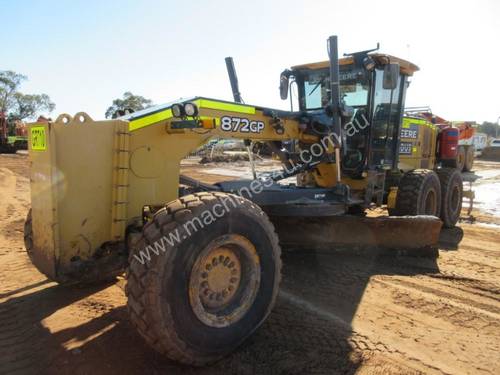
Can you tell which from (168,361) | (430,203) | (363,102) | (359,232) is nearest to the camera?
(168,361)

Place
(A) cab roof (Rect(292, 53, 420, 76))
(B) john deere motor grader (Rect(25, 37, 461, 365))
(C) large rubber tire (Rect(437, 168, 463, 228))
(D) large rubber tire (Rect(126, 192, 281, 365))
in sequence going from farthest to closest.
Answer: (C) large rubber tire (Rect(437, 168, 463, 228)), (A) cab roof (Rect(292, 53, 420, 76)), (B) john deere motor grader (Rect(25, 37, 461, 365)), (D) large rubber tire (Rect(126, 192, 281, 365))

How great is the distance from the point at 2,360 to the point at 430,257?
15.9 feet

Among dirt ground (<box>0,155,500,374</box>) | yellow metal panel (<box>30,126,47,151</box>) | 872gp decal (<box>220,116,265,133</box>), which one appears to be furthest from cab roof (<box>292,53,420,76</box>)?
yellow metal panel (<box>30,126,47,151</box>)

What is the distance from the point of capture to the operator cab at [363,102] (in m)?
6.19

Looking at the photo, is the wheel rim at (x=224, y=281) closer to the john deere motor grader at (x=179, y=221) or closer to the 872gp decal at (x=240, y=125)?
the john deere motor grader at (x=179, y=221)

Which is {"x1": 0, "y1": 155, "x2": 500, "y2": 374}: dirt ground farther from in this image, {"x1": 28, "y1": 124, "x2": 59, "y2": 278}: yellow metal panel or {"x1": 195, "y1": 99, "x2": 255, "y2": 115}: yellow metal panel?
{"x1": 195, "y1": 99, "x2": 255, "y2": 115}: yellow metal panel

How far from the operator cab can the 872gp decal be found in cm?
164

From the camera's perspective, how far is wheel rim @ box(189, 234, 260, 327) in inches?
117

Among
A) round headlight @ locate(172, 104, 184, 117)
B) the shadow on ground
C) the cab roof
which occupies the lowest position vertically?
the shadow on ground

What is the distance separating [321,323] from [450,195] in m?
5.44

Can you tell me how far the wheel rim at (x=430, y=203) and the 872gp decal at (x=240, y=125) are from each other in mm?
3818

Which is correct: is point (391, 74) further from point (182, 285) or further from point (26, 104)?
point (26, 104)

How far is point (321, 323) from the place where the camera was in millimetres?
3699

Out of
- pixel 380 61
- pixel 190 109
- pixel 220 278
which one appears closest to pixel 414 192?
pixel 380 61
